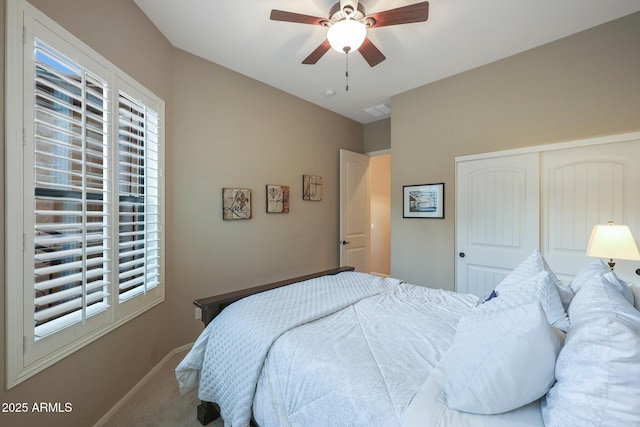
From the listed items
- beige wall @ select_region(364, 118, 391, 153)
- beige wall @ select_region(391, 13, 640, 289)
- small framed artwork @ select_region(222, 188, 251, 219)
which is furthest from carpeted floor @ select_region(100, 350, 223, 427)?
beige wall @ select_region(364, 118, 391, 153)

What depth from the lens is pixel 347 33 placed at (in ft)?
5.70

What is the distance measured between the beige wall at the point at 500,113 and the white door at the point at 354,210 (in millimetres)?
856

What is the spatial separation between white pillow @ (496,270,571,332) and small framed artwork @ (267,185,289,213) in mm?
2553

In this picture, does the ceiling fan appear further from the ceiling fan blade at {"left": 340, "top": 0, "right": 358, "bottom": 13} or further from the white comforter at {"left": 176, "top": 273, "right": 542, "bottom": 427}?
the white comforter at {"left": 176, "top": 273, "right": 542, "bottom": 427}

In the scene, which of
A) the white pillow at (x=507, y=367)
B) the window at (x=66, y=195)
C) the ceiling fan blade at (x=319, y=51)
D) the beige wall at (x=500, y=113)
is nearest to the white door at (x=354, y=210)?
the beige wall at (x=500, y=113)

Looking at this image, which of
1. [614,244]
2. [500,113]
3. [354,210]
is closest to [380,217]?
[354,210]

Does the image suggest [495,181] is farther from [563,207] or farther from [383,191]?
[383,191]

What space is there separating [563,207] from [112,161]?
143 inches

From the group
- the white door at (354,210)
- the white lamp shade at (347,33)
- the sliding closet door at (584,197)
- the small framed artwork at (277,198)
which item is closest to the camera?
the white lamp shade at (347,33)

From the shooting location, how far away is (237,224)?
307 cm

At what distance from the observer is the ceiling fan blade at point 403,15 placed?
1.62 meters

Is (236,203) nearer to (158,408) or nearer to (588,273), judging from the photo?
(158,408)

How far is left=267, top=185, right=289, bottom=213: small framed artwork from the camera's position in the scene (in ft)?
11.0

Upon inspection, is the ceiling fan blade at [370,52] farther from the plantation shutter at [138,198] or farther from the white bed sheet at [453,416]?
the white bed sheet at [453,416]
